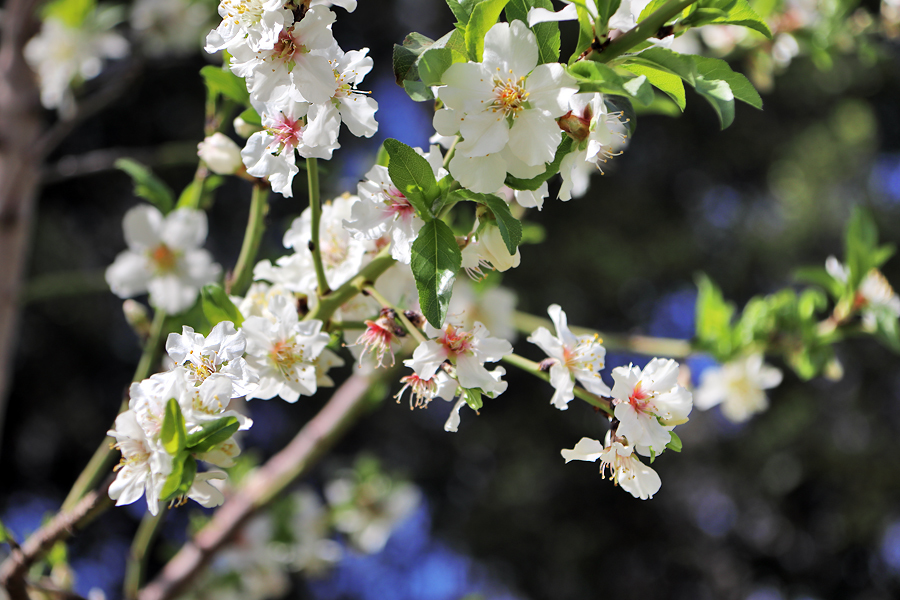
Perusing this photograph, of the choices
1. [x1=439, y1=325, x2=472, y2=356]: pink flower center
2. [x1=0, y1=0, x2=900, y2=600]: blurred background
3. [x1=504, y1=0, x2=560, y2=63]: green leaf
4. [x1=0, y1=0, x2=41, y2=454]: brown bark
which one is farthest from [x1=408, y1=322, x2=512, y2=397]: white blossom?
[x1=0, y1=0, x2=900, y2=600]: blurred background

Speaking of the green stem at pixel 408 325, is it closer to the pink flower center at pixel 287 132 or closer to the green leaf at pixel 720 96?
the pink flower center at pixel 287 132

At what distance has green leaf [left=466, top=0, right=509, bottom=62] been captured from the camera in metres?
0.41

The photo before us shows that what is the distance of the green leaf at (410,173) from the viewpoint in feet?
1.43

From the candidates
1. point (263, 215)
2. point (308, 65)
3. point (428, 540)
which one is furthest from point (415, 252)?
point (428, 540)

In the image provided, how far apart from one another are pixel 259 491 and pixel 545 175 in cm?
106

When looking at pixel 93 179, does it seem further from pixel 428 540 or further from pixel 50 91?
pixel 428 540

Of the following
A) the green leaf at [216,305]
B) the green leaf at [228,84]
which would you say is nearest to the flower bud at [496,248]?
the green leaf at [216,305]

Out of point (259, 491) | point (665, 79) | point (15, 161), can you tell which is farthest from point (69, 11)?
point (665, 79)

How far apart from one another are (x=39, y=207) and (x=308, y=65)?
3730mm

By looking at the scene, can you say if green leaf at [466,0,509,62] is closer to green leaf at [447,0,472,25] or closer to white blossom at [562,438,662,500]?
green leaf at [447,0,472,25]

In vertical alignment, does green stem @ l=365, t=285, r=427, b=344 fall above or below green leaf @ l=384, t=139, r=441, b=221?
below

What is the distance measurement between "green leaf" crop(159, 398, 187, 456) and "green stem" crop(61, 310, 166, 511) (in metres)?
0.25

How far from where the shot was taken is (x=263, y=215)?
25.7 inches

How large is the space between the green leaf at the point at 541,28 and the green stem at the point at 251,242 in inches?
12.5
